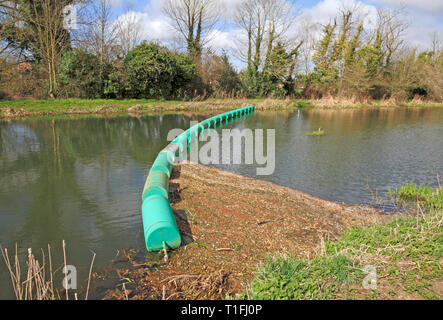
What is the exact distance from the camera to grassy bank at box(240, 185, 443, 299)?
2945 mm

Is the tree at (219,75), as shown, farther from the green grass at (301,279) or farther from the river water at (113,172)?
the green grass at (301,279)

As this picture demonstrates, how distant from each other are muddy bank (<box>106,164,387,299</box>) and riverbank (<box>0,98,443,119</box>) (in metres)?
15.0

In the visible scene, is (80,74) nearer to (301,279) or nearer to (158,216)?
(158,216)

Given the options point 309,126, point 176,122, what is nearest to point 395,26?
point 309,126

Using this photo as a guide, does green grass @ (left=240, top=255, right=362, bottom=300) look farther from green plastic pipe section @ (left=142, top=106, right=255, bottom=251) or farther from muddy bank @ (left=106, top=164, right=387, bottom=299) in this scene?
green plastic pipe section @ (left=142, top=106, right=255, bottom=251)

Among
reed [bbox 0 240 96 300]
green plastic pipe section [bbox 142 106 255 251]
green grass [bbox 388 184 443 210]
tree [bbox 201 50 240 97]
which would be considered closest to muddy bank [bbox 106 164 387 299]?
green plastic pipe section [bbox 142 106 255 251]

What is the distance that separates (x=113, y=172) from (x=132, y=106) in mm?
14187

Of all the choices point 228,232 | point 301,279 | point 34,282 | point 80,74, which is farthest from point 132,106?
point 301,279

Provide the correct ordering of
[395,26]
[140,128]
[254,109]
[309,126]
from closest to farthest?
[140,128] → [309,126] → [254,109] → [395,26]

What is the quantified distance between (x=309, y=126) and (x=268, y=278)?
1427 cm

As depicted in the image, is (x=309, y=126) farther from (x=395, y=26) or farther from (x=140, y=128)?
(x=395, y=26)

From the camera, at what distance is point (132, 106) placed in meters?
21.5

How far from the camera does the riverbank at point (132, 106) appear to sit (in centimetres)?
1836

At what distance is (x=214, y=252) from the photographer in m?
4.25
